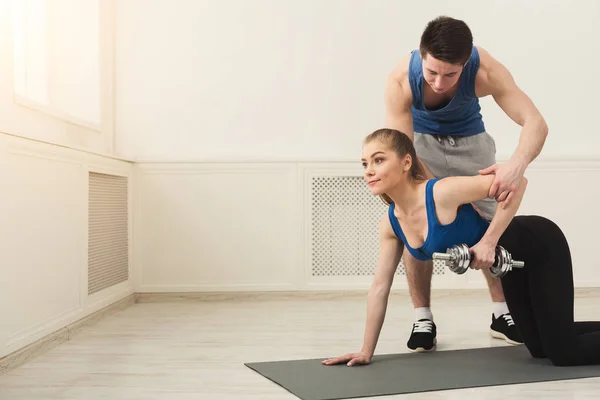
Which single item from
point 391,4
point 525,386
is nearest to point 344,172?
point 391,4

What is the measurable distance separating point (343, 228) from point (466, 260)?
6.87 ft

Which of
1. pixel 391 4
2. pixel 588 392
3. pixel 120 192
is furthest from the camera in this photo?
pixel 391 4

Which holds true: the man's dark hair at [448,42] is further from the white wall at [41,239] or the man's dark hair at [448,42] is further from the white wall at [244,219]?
the white wall at [244,219]

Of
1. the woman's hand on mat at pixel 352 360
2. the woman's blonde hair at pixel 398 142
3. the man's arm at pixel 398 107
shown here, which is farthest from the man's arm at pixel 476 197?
the woman's hand on mat at pixel 352 360

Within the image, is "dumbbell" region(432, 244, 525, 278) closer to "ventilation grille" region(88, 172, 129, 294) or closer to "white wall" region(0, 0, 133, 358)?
"white wall" region(0, 0, 133, 358)

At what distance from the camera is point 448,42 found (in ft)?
7.00

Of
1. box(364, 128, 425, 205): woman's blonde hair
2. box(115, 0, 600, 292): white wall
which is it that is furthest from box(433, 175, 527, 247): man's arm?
box(115, 0, 600, 292): white wall

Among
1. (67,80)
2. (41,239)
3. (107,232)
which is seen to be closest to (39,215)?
(41,239)

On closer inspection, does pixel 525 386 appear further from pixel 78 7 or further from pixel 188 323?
pixel 78 7

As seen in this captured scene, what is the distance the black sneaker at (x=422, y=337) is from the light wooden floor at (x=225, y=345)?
0.08 m

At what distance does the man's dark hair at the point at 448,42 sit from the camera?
7.02 feet

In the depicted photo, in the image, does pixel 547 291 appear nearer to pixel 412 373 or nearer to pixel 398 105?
pixel 412 373

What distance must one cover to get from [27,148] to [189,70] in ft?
6.14

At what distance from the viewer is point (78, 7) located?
13.2ft
